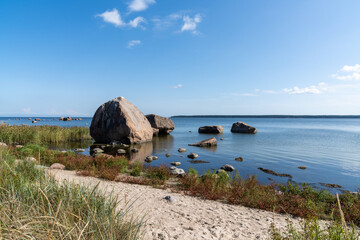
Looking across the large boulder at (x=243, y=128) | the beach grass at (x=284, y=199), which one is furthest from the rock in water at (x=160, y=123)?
the beach grass at (x=284, y=199)

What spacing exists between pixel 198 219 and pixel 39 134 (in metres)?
25.0

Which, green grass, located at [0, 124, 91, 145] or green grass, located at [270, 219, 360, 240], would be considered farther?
green grass, located at [0, 124, 91, 145]

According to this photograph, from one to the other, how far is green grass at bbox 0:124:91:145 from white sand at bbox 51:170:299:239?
20.9 meters

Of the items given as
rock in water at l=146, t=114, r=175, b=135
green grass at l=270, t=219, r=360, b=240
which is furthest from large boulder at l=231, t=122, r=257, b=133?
green grass at l=270, t=219, r=360, b=240

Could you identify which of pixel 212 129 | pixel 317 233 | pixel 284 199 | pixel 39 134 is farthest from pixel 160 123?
pixel 317 233

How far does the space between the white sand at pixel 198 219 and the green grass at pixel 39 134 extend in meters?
20.9

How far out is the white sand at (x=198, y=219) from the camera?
17.6ft

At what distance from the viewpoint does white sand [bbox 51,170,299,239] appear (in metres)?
5.36

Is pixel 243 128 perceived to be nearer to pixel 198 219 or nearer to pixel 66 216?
pixel 198 219

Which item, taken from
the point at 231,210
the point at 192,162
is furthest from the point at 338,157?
the point at 231,210

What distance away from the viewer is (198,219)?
6.26 m

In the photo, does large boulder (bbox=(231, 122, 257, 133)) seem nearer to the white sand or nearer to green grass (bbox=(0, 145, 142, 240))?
the white sand

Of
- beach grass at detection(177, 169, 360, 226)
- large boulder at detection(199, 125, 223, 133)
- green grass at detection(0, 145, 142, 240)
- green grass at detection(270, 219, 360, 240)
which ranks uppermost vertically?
green grass at detection(0, 145, 142, 240)

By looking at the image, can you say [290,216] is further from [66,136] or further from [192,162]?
[66,136]
